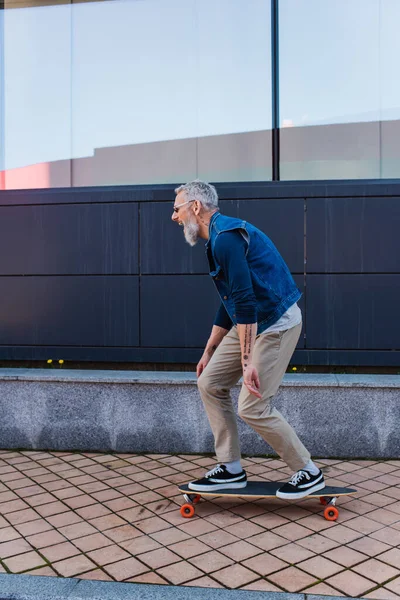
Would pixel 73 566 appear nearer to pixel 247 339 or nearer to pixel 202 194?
pixel 247 339

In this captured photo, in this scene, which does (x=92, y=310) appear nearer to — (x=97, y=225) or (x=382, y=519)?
(x=97, y=225)

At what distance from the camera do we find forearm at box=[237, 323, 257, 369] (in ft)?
11.4

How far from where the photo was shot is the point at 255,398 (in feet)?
11.9

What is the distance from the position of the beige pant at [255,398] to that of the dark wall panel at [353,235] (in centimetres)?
199

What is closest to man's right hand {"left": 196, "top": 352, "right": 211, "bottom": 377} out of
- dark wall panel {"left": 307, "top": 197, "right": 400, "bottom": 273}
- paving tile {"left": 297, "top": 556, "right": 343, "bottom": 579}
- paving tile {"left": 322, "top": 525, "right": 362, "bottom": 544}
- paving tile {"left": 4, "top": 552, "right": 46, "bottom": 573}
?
paving tile {"left": 322, "top": 525, "right": 362, "bottom": 544}

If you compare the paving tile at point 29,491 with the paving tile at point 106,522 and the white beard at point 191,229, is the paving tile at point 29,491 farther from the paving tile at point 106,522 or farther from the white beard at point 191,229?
the white beard at point 191,229

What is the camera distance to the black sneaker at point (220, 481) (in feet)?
12.7

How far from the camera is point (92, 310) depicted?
5.95m

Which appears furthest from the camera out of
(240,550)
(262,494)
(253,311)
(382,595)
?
(262,494)

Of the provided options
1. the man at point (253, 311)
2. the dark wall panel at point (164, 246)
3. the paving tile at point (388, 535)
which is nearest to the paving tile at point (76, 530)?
the man at point (253, 311)

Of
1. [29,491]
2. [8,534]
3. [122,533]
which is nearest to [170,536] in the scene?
[122,533]

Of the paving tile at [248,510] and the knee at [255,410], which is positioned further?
the paving tile at [248,510]

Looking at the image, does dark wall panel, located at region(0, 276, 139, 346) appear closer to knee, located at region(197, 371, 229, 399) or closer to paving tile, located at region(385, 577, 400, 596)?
knee, located at region(197, 371, 229, 399)

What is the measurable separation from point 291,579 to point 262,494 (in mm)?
802
